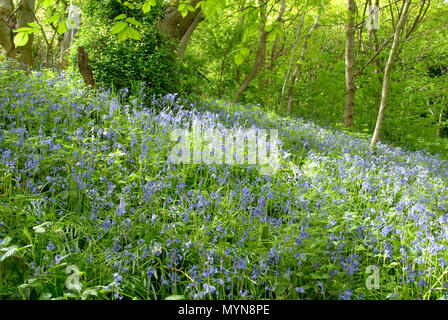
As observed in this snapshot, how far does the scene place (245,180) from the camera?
4207 mm

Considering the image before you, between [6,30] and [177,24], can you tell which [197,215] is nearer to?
[177,24]

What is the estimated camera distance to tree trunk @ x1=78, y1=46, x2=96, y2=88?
599 centimetres

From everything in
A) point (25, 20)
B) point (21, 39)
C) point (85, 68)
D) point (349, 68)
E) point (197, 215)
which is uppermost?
point (25, 20)

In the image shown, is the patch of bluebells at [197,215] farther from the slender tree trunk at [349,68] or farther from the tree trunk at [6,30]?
the tree trunk at [6,30]

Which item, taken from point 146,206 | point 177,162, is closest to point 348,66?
point 177,162

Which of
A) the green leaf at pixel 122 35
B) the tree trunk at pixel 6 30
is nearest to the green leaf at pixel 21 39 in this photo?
the green leaf at pixel 122 35

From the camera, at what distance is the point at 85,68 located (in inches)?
239

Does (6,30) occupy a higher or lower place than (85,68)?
higher

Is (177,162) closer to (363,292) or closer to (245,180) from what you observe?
(245,180)

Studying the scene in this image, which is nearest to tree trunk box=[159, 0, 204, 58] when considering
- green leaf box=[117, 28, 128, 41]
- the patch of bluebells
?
the patch of bluebells

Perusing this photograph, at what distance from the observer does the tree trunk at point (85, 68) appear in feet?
19.6

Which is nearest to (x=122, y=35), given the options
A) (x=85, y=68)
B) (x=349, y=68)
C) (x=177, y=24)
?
(x=85, y=68)

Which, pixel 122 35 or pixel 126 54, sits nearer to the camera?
pixel 122 35
